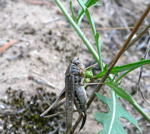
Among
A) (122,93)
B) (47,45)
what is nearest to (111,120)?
(122,93)

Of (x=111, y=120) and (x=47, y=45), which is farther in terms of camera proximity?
(x=47, y=45)

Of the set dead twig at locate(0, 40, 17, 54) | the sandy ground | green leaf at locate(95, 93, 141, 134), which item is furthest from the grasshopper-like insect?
dead twig at locate(0, 40, 17, 54)

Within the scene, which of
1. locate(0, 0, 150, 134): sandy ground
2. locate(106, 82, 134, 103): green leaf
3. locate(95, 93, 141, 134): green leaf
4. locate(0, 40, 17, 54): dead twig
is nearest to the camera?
locate(106, 82, 134, 103): green leaf

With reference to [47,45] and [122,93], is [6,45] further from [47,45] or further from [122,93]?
[122,93]

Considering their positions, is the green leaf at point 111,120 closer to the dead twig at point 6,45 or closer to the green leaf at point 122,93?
the green leaf at point 122,93

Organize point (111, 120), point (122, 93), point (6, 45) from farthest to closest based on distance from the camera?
point (6, 45) → point (111, 120) → point (122, 93)

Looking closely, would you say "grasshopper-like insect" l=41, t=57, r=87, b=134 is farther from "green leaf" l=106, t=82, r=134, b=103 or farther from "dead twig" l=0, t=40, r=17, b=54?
"dead twig" l=0, t=40, r=17, b=54

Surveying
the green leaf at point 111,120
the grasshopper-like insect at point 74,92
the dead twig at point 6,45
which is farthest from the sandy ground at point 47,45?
the green leaf at point 111,120

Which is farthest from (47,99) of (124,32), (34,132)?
(124,32)
